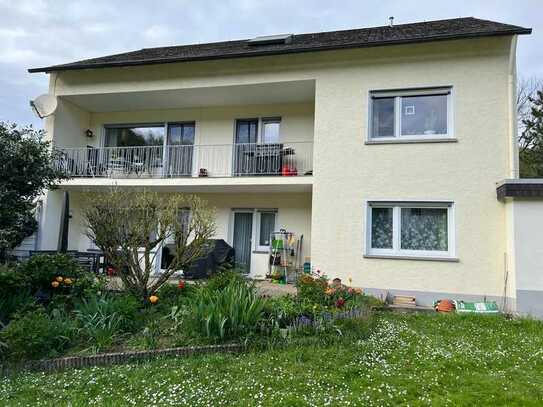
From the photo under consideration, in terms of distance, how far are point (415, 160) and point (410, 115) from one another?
4.21 ft

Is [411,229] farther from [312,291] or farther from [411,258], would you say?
[312,291]

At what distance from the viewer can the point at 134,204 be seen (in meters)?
6.77

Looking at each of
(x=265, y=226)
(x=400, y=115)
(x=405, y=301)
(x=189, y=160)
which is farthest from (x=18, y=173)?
(x=400, y=115)

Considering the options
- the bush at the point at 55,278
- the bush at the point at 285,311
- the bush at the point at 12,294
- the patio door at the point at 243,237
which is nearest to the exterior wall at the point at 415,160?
the patio door at the point at 243,237

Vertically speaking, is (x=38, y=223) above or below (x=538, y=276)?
above

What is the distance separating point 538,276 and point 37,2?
14089 mm

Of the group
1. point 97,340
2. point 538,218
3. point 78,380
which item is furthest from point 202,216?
point 538,218

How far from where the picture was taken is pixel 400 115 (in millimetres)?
9906

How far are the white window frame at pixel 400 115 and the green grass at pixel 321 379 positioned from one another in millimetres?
5390

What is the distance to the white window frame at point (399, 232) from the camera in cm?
913

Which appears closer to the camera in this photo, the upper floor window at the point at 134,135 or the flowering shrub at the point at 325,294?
the flowering shrub at the point at 325,294

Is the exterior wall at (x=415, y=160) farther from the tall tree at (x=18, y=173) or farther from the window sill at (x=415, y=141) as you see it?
the tall tree at (x=18, y=173)

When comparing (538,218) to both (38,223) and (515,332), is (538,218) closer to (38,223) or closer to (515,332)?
(515,332)

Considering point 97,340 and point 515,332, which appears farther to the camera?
point 515,332
